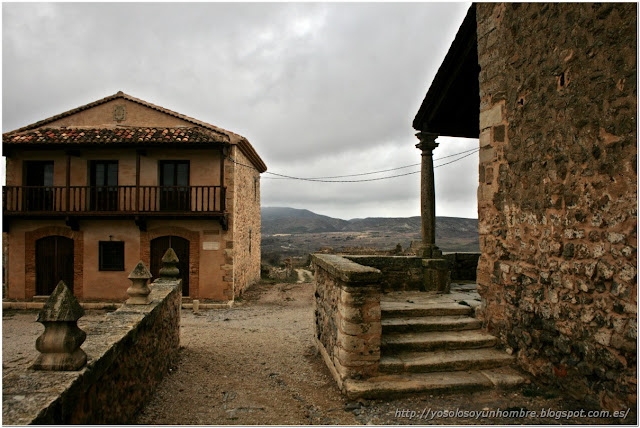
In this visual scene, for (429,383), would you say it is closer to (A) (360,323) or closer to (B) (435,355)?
(B) (435,355)

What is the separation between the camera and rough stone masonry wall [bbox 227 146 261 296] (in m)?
14.6

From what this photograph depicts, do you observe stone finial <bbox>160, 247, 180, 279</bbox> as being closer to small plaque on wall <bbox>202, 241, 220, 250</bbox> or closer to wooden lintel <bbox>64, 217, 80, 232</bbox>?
small plaque on wall <bbox>202, 241, 220, 250</bbox>

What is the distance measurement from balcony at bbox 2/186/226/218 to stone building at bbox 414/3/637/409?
1043cm

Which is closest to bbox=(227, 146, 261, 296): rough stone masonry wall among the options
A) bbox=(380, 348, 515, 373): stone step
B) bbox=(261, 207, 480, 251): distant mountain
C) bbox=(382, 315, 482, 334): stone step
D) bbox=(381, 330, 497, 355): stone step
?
bbox=(382, 315, 482, 334): stone step

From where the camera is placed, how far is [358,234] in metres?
59.1

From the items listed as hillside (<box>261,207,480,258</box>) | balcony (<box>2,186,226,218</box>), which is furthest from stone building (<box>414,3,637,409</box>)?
hillside (<box>261,207,480,258</box>)

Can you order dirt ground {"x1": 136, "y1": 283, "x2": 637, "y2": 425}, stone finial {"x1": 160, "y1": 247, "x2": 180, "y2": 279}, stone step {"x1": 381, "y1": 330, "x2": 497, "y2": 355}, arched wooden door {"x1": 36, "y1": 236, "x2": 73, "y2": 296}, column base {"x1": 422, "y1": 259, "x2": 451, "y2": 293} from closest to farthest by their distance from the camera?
dirt ground {"x1": 136, "y1": 283, "x2": 637, "y2": 425} < stone step {"x1": 381, "y1": 330, "x2": 497, "y2": 355} < column base {"x1": 422, "y1": 259, "x2": 451, "y2": 293} < stone finial {"x1": 160, "y1": 247, "x2": 180, "y2": 279} < arched wooden door {"x1": 36, "y1": 236, "x2": 73, "y2": 296}

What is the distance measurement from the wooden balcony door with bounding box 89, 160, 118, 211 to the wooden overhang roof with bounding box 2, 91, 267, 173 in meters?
1.09

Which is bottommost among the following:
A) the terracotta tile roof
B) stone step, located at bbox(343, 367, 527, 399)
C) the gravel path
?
the gravel path

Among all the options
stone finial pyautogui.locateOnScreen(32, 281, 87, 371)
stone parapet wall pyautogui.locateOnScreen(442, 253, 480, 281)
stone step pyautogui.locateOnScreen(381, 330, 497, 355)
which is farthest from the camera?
stone parapet wall pyautogui.locateOnScreen(442, 253, 480, 281)

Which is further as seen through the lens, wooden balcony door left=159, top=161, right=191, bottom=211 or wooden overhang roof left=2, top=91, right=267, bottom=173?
A: wooden balcony door left=159, top=161, right=191, bottom=211

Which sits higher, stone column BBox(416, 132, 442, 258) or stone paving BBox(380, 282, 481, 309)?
stone column BBox(416, 132, 442, 258)

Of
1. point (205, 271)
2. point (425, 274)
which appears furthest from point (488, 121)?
point (205, 271)

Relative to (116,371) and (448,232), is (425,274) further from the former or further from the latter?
(448,232)
